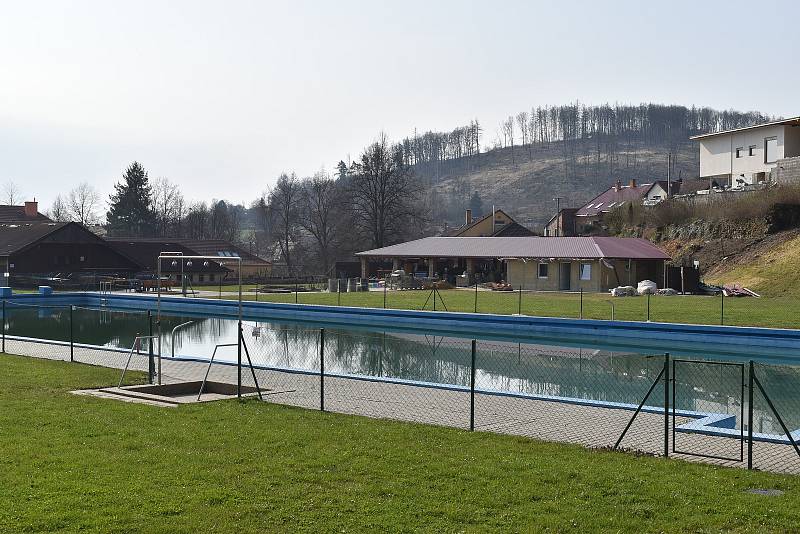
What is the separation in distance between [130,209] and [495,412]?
301 feet

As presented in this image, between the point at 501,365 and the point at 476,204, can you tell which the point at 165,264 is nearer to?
the point at 501,365

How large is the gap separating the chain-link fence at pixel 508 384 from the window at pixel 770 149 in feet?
118

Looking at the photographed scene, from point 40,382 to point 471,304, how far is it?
2646 centimetres

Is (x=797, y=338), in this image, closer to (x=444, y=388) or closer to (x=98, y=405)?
(x=444, y=388)

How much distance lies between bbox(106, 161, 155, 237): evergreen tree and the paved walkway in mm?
84127

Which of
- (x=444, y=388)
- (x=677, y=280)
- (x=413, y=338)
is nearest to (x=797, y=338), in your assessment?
(x=413, y=338)

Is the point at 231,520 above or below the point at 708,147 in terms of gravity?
below

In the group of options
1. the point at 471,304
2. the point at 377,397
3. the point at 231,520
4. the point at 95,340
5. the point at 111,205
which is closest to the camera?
the point at 231,520

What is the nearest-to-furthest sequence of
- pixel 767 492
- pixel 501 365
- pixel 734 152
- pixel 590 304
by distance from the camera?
pixel 767 492 < pixel 501 365 < pixel 590 304 < pixel 734 152

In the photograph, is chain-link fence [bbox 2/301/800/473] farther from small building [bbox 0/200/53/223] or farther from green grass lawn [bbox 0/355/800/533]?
small building [bbox 0/200/53/223]

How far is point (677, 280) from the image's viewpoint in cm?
4556

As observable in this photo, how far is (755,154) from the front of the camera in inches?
2288

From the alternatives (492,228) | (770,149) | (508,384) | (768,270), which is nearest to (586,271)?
(768,270)

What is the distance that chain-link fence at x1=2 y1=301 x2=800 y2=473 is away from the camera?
11.5 meters
